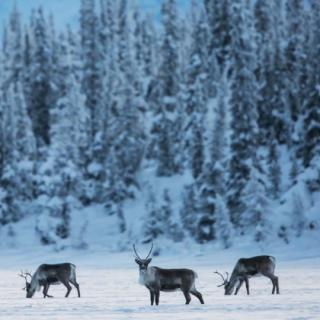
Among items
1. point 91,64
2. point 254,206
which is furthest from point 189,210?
point 91,64

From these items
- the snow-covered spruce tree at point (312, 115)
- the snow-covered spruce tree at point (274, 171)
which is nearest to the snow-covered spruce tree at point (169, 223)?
the snow-covered spruce tree at point (274, 171)

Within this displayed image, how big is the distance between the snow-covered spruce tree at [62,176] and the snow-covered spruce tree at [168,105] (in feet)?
20.1

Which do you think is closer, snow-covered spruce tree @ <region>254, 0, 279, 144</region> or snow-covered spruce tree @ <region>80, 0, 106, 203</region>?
snow-covered spruce tree @ <region>254, 0, 279, 144</region>

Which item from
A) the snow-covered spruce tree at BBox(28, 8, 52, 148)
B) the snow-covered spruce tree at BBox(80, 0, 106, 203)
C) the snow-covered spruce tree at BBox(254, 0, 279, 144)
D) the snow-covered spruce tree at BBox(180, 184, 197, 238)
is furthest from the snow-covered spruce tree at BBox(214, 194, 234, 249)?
the snow-covered spruce tree at BBox(28, 8, 52, 148)

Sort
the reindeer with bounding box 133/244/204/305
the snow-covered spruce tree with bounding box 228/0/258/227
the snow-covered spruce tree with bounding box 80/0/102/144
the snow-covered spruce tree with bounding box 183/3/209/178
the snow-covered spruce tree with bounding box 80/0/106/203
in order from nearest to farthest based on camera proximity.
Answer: the reindeer with bounding box 133/244/204/305
the snow-covered spruce tree with bounding box 228/0/258/227
the snow-covered spruce tree with bounding box 183/3/209/178
the snow-covered spruce tree with bounding box 80/0/106/203
the snow-covered spruce tree with bounding box 80/0/102/144

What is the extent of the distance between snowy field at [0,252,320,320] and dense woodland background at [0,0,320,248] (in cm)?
750

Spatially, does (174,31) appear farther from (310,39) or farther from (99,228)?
(99,228)

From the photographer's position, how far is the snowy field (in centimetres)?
1306

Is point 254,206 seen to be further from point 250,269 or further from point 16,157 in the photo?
point 16,157

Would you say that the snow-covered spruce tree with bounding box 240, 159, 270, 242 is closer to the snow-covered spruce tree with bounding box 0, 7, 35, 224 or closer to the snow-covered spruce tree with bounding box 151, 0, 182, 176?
the snow-covered spruce tree with bounding box 151, 0, 182, 176

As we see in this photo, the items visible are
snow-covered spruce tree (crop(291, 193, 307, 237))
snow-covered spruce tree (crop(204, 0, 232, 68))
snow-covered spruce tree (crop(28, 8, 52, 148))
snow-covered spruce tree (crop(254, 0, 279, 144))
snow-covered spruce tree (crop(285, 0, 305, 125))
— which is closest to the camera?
snow-covered spruce tree (crop(291, 193, 307, 237))

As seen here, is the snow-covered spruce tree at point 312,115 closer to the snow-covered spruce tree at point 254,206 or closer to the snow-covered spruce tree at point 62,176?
the snow-covered spruce tree at point 254,206

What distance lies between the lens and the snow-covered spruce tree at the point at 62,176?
44562 mm

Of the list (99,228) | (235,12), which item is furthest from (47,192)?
(235,12)
